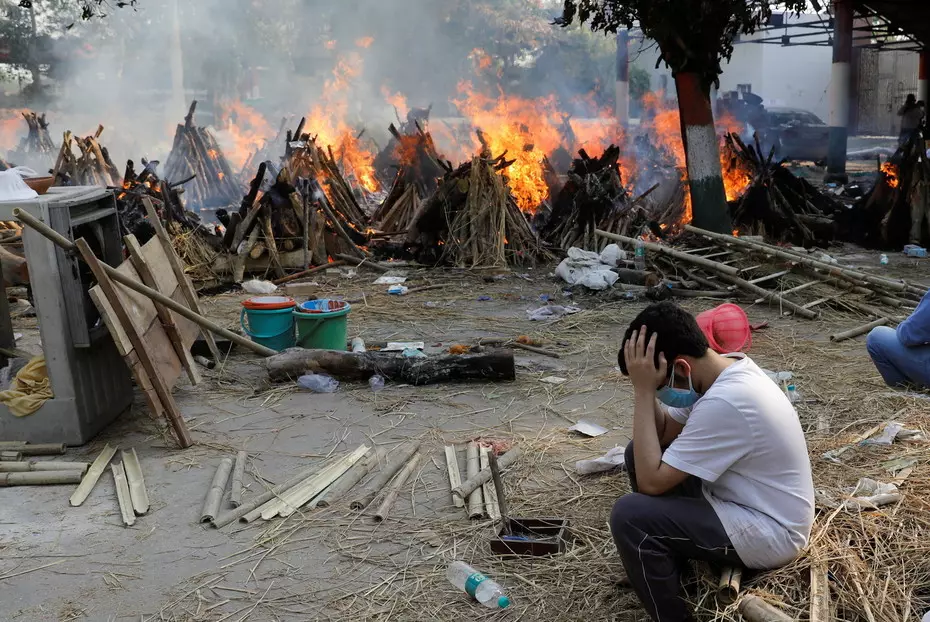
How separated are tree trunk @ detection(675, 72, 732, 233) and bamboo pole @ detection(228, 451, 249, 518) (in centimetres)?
884

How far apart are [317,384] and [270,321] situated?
985mm

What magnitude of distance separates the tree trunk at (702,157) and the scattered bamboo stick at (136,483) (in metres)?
9.21

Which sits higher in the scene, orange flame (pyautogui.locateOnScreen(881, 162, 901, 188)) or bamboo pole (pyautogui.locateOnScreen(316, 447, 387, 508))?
orange flame (pyautogui.locateOnScreen(881, 162, 901, 188))

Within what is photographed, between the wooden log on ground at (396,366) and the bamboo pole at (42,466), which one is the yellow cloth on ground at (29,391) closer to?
the bamboo pole at (42,466)

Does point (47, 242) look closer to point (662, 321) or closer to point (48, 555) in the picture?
point (48, 555)

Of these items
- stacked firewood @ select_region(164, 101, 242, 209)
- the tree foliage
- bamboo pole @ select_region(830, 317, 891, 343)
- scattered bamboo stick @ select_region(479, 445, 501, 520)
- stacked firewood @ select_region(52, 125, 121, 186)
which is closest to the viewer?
scattered bamboo stick @ select_region(479, 445, 501, 520)

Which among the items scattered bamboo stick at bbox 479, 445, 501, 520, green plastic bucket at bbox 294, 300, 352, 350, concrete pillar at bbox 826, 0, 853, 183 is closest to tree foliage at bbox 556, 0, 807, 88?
green plastic bucket at bbox 294, 300, 352, 350

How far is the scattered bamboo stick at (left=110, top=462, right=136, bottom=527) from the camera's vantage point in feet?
14.7

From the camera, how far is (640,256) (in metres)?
10.4

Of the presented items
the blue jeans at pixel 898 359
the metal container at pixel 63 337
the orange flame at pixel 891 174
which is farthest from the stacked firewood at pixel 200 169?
the blue jeans at pixel 898 359

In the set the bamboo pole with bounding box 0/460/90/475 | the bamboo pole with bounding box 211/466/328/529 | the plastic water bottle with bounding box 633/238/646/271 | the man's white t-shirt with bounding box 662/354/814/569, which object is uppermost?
the man's white t-shirt with bounding box 662/354/814/569

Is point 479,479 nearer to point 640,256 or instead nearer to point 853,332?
point 853,332

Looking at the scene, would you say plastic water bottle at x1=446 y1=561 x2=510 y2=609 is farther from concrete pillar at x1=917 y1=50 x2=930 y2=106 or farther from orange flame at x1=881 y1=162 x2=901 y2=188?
concrete pillar at x1=917 y1=50 x2=930 y2=106

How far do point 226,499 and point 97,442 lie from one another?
55.4 inches
